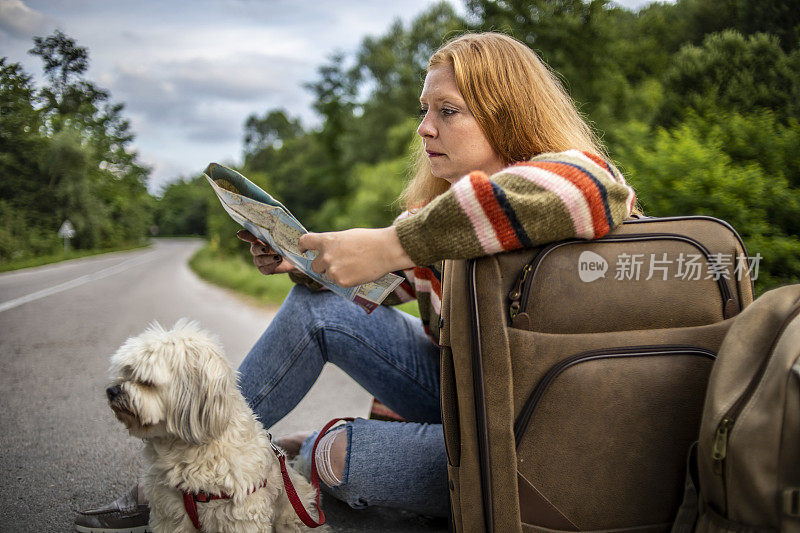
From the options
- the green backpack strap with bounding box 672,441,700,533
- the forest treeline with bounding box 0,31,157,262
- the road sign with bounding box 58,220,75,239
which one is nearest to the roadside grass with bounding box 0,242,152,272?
the forest treeline with bounding box 0,31,157,262

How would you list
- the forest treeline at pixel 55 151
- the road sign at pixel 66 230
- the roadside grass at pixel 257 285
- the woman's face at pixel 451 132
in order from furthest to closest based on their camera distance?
the roadside grass at pixel 257 285 → the road sign at pixel 66 230 → the forest treeline at pixel 55 151 → the woman's face at pixel 451 132

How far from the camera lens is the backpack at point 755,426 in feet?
3.06

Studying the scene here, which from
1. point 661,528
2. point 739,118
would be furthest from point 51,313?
point 739,118

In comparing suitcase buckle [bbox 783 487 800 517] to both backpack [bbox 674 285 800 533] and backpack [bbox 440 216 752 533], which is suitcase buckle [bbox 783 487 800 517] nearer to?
backpack [bbox 674 285 800 533]

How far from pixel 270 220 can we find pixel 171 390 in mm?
603

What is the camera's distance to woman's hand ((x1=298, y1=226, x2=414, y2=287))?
120cm

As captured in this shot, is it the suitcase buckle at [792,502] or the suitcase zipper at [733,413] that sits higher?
the suitcase zipper at [733,413]

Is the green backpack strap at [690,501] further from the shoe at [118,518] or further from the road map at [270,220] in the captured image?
the shoe at [118,518]

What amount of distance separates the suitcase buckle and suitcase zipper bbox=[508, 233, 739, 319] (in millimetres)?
439

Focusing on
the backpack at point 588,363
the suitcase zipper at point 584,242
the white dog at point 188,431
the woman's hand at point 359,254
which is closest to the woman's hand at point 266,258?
the white dog at point 188,431

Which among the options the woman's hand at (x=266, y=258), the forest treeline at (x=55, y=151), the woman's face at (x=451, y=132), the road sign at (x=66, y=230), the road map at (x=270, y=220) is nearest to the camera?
the road map at (x=270, y=220)

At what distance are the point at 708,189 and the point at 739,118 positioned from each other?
0.57 m

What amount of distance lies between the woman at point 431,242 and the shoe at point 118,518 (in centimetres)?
3

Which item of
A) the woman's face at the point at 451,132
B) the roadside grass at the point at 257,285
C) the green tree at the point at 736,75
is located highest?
the green tree at the point at 736,75
